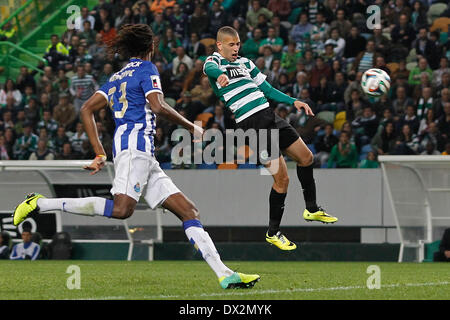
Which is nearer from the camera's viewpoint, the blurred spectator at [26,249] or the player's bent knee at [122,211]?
the player's bent knee at [122,211]

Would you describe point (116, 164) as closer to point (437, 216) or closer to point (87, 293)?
point (87, 293)

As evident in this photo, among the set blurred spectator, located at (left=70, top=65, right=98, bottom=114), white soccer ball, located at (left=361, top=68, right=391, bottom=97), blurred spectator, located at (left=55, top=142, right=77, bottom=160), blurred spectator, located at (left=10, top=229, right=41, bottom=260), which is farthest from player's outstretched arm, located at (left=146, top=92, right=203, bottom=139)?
blurred spectator, located at (left=70, top=65, right=98, bottom=114)

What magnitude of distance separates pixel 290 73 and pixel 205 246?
37.7ft

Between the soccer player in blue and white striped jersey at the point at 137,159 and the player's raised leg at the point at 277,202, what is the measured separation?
7.89 ft

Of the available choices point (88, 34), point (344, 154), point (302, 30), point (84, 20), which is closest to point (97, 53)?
point (88, 34)

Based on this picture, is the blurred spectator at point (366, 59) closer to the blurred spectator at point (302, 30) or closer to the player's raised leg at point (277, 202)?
the blurred spectator at point (302, 30)

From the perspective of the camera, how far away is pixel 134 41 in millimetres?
8188

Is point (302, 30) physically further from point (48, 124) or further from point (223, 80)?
point (223, 80)

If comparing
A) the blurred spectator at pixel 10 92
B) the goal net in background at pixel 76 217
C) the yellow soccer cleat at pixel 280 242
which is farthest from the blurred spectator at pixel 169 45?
the yellow soccer cleat at pixel 280 242

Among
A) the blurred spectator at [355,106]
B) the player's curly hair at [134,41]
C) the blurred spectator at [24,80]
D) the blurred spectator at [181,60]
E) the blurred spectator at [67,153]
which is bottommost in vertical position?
the blurred spectator at [67,153]

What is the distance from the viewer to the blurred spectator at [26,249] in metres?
16.0

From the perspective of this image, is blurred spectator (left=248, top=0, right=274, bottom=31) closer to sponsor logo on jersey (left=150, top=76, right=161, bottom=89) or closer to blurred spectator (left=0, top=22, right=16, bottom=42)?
blurred spectator (left=0, top=22, right=16, bottom=42)

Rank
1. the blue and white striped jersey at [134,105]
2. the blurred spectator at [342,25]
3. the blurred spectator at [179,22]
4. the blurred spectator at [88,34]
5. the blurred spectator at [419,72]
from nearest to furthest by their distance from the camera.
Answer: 1. the blue and white striped jersey at [134,105]
2. the blurred spectator at [419,72]
3. the blurred spectator at [342,25]
4. the blurred spectator at [179,22]
5. the blurred spectator at [88,34]

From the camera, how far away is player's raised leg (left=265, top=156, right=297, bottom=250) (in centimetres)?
1027
